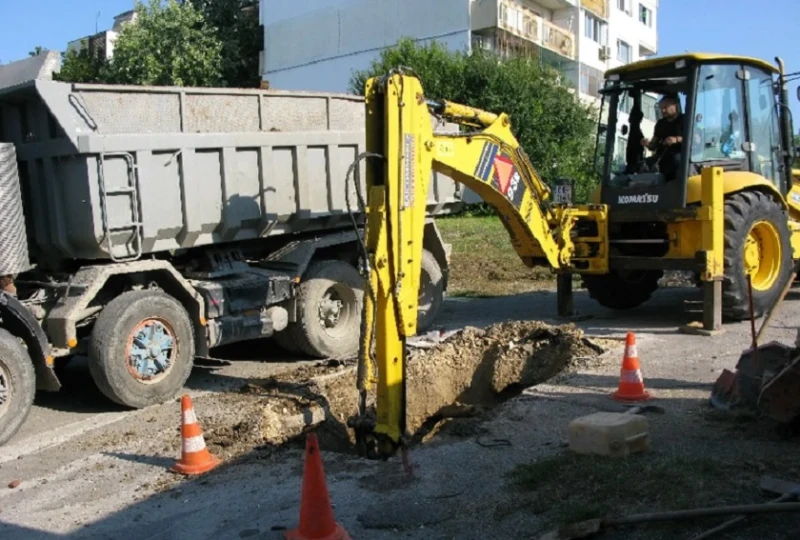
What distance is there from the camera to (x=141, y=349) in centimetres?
718

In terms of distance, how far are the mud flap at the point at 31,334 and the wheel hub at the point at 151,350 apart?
0.69 metres

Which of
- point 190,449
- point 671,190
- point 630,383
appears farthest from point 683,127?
point 190,449

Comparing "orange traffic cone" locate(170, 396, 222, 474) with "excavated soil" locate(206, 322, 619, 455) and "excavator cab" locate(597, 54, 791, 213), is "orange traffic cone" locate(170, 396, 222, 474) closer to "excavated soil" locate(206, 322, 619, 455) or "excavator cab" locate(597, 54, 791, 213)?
"excavated soil" locate(206, 322, 619, 455)

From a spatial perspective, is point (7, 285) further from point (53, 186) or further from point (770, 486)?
point (770, 486)

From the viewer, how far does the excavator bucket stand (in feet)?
15.9

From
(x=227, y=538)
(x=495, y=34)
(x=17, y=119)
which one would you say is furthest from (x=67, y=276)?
(x=495, y=34)

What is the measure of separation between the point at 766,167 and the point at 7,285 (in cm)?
857

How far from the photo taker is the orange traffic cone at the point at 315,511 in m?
4.00

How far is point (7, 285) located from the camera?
6.88 meters

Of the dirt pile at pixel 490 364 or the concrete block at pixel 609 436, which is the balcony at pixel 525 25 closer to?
the dirt pile at pixel 490 364

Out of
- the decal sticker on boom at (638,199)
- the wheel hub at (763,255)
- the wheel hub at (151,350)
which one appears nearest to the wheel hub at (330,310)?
the wheel hub at (151,350)

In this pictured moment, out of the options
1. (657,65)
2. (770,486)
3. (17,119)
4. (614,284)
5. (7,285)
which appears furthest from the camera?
(614,284)

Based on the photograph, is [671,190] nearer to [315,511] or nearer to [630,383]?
[630,383]

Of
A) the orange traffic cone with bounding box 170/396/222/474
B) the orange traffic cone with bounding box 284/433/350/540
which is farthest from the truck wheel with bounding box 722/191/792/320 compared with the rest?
the orange traffic cone with bounding box 284/433/350/540
